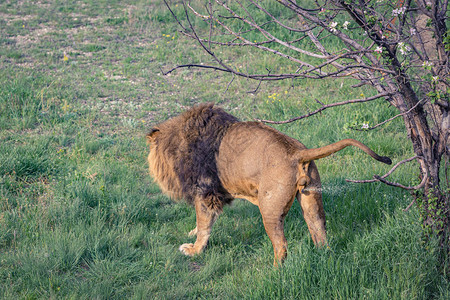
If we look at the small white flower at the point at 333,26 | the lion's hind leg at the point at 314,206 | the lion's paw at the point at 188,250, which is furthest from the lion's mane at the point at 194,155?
the small white flower at the point at 333,26

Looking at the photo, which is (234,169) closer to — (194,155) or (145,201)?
(194,155)

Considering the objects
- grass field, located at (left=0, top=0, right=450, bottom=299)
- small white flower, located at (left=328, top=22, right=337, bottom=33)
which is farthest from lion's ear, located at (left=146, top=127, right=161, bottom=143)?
small white flower, located at (left=328, top=22, right=337, bottom=33)

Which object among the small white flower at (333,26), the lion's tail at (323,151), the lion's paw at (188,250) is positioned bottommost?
the lion's paw at (188,250)

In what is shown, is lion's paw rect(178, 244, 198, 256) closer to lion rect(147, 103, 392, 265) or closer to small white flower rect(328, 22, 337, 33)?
lion rect(147, 103, 392, 265)

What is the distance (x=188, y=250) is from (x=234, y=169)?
965 millimetres

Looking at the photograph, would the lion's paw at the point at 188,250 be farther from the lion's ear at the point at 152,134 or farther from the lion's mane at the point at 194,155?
the lion's ear at the point at 152,134

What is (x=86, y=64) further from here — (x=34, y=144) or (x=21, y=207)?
(x=21, y=207)

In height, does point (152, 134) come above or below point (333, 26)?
below

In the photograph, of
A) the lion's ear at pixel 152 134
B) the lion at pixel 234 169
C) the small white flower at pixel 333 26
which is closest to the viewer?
the small white flower at pixel 333 26

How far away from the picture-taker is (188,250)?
425 cm

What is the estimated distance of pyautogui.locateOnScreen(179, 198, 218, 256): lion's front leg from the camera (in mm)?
4246

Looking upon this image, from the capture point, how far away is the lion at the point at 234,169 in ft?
11.6

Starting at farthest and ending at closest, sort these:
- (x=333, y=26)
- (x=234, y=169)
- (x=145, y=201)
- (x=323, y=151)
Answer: (x=145, y=201), (x=234, y=169), (x=323, y=151), (x=333, y=26)

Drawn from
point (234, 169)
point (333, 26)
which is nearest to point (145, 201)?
point (234, 169)
